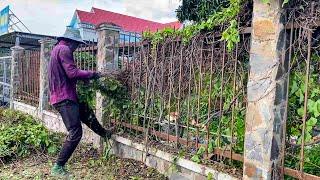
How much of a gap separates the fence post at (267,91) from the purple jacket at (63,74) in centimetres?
246

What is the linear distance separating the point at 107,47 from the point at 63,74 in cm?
117

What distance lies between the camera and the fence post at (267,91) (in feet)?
9.81

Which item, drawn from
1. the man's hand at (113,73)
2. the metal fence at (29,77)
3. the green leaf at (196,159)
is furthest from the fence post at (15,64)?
the green leaf at (196,159)

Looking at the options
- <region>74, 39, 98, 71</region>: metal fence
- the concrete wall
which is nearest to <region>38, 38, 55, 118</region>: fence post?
<region>74, 39, 98, 71</region>: metal fence

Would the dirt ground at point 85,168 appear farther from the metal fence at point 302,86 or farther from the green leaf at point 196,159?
the metal fence at point 302,86

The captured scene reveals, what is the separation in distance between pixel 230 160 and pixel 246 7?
63.7 inches

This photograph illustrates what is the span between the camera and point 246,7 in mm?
3432

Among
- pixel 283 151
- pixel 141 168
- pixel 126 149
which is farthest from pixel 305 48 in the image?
pixel 126 149

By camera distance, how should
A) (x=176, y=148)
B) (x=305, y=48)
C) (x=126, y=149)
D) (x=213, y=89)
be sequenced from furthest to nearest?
(x=126, y=149)
(x=176, y=148)
(x=213, y=89)
(x=305, y=48)

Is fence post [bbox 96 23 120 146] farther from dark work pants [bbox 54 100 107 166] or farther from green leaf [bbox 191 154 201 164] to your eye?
green leaf [bbox 191 154 201 164]

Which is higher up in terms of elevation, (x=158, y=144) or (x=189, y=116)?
(x=189, y=116)

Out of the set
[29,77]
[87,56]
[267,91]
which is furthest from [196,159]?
[29,77]

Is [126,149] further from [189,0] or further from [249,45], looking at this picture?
[189,0]

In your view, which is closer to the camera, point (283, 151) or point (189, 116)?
point (283, 151)
